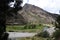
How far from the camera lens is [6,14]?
6.32m

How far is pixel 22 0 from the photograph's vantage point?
22.1ft

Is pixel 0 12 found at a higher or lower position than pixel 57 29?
higher

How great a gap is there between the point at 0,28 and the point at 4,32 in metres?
0.28

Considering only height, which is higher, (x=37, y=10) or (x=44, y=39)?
(x=37, y=10)

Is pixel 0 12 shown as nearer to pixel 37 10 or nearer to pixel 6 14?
pixel 6 14

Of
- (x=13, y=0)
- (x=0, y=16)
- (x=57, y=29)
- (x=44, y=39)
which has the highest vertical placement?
(x=13, y=0)

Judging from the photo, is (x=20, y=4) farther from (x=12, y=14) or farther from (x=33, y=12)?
(x=33, y=12)

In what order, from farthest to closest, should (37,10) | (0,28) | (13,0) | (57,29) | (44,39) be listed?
(37,10) → (44,39) → (57,29) → (13,0) → (0,28)

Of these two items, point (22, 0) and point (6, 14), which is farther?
point (22, 0)

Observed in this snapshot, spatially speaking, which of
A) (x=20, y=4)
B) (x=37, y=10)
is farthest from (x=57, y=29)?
(x=37, y=10)

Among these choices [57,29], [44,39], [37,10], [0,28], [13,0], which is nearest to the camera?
[0,28]

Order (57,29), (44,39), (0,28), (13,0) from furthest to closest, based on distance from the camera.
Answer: (44,39)
(57,29)
(13,0)
(0,28)

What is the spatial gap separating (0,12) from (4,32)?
623 millimetres

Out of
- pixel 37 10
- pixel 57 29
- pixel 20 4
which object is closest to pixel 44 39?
pixel 57 29
